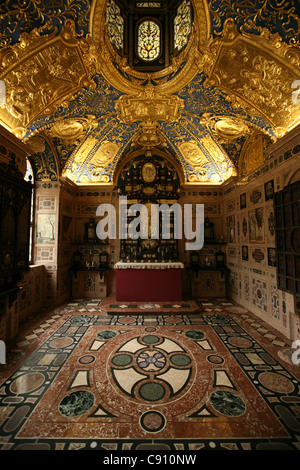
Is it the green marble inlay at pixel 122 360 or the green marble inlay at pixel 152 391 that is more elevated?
the green marble inlay at pixel 122 360

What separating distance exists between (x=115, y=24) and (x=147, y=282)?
779 centimetres

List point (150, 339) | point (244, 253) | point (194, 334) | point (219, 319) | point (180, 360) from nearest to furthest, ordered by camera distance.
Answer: point (180, 360) → point (150, 339) → point (194, 334) → point (219, 319) → point (244, 253)

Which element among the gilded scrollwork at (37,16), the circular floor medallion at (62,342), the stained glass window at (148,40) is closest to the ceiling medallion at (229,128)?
the stained glass window at (148,40)

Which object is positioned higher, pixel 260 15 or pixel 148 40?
pixel 148 40

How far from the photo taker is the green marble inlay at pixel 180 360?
4.04 meters

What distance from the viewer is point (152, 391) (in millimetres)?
3287

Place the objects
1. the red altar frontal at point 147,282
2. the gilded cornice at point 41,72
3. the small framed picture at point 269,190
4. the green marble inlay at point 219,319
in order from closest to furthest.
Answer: the gilded cornice at point 41,72
the small framed picture at point 269,190
the green marble inlay at point 219,319
the red altar frontal at point 147,282

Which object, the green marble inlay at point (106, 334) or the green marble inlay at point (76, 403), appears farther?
the green marble inlay at point (106, 334)

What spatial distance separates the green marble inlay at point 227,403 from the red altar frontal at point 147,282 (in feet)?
14.8

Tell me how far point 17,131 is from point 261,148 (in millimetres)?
7513

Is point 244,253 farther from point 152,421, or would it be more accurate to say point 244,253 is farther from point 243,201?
point 152,421

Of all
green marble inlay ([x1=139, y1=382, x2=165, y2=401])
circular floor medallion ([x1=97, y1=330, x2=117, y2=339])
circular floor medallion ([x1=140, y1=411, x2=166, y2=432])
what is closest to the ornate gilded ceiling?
circular floor medallion ([x1=97, y1=330, x2=117, y2=339])

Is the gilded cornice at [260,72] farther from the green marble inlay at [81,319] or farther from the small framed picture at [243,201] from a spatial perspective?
the green marble inlay at [81,319]

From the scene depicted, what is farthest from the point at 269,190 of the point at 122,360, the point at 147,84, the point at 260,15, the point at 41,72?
the point at 41,72
